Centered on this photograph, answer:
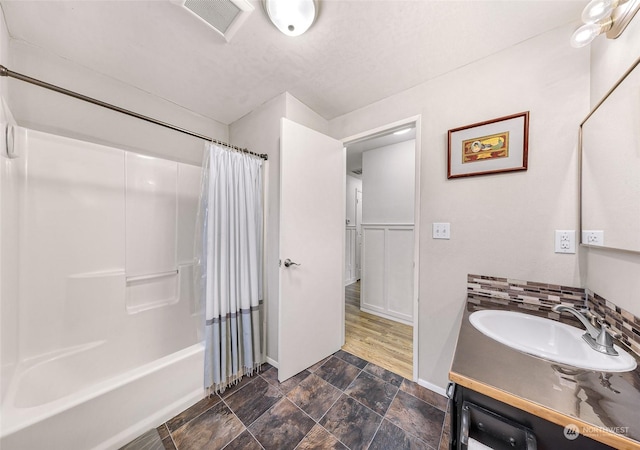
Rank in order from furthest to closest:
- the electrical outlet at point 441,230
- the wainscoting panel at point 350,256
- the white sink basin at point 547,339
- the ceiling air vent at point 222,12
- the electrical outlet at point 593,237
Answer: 1. the wainscoting panel at point 350,256
2. the electrical outlet at point 441,230
3. the ceiling air vent at point 222,12
4. the electrical outlet at point 593,237
5. the white sink basin at point 547,339

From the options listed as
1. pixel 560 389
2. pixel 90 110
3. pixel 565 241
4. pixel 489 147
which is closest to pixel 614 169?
pixel 565 241

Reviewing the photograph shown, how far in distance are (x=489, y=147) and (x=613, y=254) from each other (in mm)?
797

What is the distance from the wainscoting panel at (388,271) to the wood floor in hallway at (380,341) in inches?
6.2

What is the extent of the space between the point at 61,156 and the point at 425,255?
2670 mm

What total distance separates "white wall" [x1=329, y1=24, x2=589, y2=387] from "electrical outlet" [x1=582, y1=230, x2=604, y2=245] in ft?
0.33

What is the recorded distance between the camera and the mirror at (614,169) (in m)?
0.76

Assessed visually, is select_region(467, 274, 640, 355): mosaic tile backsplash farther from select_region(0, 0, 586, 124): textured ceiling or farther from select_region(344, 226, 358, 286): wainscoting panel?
select_region(344, 226, 358, 286): wainscoting panel

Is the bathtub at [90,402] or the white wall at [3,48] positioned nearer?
the bathtub at [90,402]

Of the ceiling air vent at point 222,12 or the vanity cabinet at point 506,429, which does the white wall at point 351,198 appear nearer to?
the ceiling air vent at point 222,12

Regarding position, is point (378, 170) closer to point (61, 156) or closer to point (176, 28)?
point (176, 28)

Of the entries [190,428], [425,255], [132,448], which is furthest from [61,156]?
[425,255]

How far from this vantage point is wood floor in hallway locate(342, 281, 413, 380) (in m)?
1.87

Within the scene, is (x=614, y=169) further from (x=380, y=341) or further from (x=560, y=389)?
(x=380, y=341)

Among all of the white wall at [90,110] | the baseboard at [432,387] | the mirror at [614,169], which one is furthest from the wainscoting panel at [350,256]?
the mirror at [614,169]
